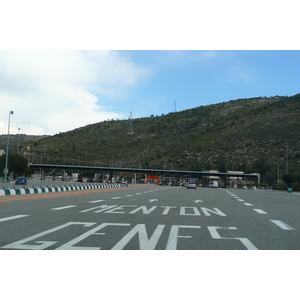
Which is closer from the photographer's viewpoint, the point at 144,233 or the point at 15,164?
the point at 144,233

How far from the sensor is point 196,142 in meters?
114

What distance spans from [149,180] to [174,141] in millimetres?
15295

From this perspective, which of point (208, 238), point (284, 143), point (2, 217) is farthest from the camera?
point (284, 143)

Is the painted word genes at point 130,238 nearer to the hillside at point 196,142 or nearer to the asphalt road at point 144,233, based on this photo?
the asphalt road at point 144,233

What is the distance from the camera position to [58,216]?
12.7m

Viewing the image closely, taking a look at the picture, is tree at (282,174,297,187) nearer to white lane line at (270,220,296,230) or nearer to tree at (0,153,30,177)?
tree at (0,153,30,177)

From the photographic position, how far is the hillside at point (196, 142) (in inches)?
3871

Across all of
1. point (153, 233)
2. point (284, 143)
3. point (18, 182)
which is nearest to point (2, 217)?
point (153, 233)

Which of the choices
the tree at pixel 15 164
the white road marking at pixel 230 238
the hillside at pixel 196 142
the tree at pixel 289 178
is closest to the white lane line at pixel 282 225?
the white road marking at pixel 230 238

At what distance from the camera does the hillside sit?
3871 inches

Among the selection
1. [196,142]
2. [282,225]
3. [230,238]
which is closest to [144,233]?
[230,238]

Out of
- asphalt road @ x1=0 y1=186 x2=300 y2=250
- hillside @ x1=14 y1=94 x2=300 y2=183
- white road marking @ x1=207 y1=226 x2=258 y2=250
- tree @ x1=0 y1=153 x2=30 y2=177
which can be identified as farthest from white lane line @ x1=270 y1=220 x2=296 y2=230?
hillside @ x1=14 y1=94 x2=300 y2=183

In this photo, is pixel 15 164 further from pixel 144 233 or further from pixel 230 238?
pixel 230 238
